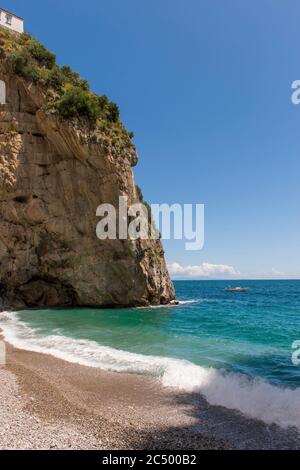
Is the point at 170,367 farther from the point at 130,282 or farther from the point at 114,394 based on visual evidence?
the point at 130,282

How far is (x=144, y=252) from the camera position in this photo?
35.4 metres

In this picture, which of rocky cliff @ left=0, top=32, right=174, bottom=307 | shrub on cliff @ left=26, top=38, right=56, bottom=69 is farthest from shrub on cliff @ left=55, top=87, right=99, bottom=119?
shrub on cliff @ left=26, top=38, right=56, bottom=69

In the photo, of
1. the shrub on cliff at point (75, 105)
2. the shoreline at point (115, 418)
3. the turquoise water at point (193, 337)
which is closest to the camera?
the shoreline at point (115, 418)

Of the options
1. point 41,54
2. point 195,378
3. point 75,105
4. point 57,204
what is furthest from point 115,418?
point 41,54

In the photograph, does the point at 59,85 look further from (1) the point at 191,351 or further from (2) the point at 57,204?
(1) the point at 191,351

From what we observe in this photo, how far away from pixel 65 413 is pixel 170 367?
205 inches

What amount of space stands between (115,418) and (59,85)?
33952mm

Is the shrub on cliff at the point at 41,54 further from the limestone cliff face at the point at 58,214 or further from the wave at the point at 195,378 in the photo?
the wave at the point at 195,378

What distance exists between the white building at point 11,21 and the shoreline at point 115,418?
137 ft

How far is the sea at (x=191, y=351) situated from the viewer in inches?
385

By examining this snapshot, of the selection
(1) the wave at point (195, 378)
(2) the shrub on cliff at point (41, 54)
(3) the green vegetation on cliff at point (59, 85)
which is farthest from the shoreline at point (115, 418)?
(2) the shrub on cliff at point (41, 54)

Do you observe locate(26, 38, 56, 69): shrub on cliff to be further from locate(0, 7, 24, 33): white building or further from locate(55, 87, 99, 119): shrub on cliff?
locate(55, 87, 99, 119): shrub on cliff

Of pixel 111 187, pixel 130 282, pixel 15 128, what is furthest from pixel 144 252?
pixel 15 128

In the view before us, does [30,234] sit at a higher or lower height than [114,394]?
higher
